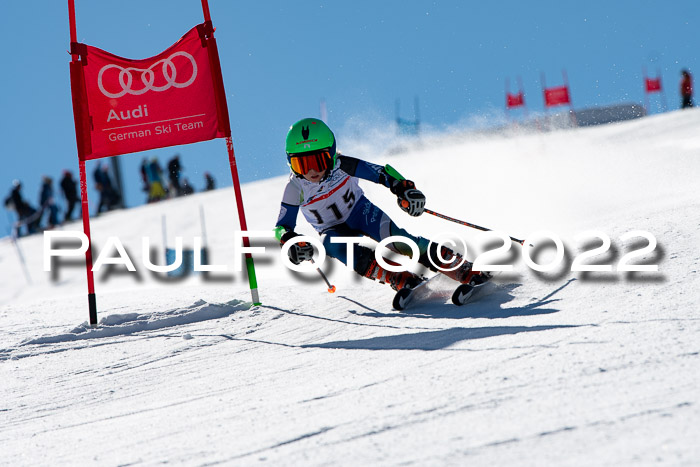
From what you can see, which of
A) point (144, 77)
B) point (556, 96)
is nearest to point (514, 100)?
point (556, 96)

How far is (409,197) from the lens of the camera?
5309 mm

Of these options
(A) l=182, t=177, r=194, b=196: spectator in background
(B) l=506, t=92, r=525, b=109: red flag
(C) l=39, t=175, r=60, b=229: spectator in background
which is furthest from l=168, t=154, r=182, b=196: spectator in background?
(B) l=506, t=92, r=525, b=109: red flag

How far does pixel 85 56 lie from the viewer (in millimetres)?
5996

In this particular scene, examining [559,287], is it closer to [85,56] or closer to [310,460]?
[310,460]

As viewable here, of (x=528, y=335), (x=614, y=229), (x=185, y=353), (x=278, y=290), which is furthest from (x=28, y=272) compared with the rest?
(x=528, y=335)

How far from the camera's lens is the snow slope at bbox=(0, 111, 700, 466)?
7.88ft

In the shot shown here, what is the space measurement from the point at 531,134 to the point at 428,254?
14293 millimetres

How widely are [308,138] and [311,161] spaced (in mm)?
159

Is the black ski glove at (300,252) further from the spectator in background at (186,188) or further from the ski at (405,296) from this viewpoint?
the spectator in background at (186,188)

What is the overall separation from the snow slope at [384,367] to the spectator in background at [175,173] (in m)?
9.83

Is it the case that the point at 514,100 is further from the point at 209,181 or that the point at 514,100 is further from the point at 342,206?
the point at 342,206

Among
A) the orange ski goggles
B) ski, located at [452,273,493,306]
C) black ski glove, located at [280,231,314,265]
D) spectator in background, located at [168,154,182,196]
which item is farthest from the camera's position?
spectator in background, located at [168,154,182,196]

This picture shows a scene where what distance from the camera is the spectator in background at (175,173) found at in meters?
17.9

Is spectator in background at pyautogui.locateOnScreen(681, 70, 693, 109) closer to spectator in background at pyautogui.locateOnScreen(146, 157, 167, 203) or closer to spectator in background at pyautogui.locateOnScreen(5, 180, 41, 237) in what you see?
spectator in background at pyautogui.locateOnScreen(146, 157, 167, 203)
